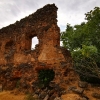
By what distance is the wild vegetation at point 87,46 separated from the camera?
8.98 meters

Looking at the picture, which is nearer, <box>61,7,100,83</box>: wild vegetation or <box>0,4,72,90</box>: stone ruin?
<box>61,7,100,83</box>: wild vegetation

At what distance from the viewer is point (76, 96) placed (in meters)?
8.62

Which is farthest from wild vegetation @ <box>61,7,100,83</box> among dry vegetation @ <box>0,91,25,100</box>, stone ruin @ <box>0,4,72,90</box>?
dry vegetation @ <box>0,91,25,100</box>

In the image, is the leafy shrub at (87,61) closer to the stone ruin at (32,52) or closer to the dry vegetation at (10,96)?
the stone ruin at (32,52)

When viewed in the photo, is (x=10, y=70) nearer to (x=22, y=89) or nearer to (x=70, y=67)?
(x=22, y=89)

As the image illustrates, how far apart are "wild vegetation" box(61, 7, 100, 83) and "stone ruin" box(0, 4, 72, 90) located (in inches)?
44.9

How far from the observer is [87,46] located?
25.7ft

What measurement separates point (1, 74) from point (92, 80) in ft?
24.6

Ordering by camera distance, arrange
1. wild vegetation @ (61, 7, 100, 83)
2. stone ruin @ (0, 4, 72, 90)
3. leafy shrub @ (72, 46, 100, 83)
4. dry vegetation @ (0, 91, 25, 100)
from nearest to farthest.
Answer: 1. leafy shrub @ (72, 46, 100, 83)
2. wild vegetation @ (61, 7, 100, 83)
3. dry vegetation @ (0, 91, 25, 100)
4. stone ruin @ (0, 4, 72, 90)

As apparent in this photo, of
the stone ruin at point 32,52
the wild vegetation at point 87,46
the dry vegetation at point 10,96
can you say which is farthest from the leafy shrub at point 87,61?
the dry vegetation at point 10,96

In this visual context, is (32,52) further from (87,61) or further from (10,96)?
(87,61)

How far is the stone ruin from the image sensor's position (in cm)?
1072

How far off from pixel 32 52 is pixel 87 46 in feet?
15.7

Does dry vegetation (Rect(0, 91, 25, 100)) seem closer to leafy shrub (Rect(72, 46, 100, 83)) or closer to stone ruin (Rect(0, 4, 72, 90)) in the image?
stone ruin (Rect(0, 4, 72, 90))
